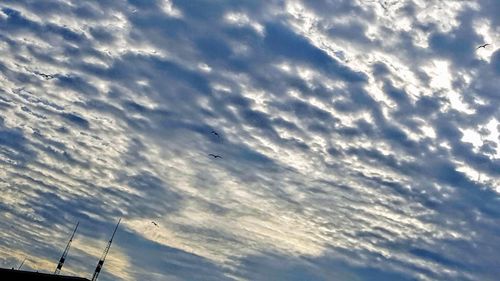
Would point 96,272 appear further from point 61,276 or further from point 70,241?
point 61,276

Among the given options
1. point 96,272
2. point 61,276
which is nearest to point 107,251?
point 96,272

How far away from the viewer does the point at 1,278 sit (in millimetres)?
47031

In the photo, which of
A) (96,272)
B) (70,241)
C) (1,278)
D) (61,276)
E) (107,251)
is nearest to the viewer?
(1,278)

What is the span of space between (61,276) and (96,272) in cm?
5337

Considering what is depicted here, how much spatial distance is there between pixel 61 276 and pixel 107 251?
70941mm

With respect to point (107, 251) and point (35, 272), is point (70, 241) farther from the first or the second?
point (35, 272)

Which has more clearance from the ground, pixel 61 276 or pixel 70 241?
pixel 61 276

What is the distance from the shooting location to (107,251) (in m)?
120

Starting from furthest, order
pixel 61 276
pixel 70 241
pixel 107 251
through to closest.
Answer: pixel 70 241, pixel 107 251, pixel 61 276

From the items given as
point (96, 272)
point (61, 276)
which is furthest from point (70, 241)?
point (61, 276)

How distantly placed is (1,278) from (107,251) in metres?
75.5

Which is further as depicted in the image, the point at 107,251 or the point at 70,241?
the point at 70,241

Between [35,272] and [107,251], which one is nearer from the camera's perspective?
[35,272]

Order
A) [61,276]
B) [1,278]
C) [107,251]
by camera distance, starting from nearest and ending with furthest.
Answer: [1,278] < [61,276] < [107,251]
